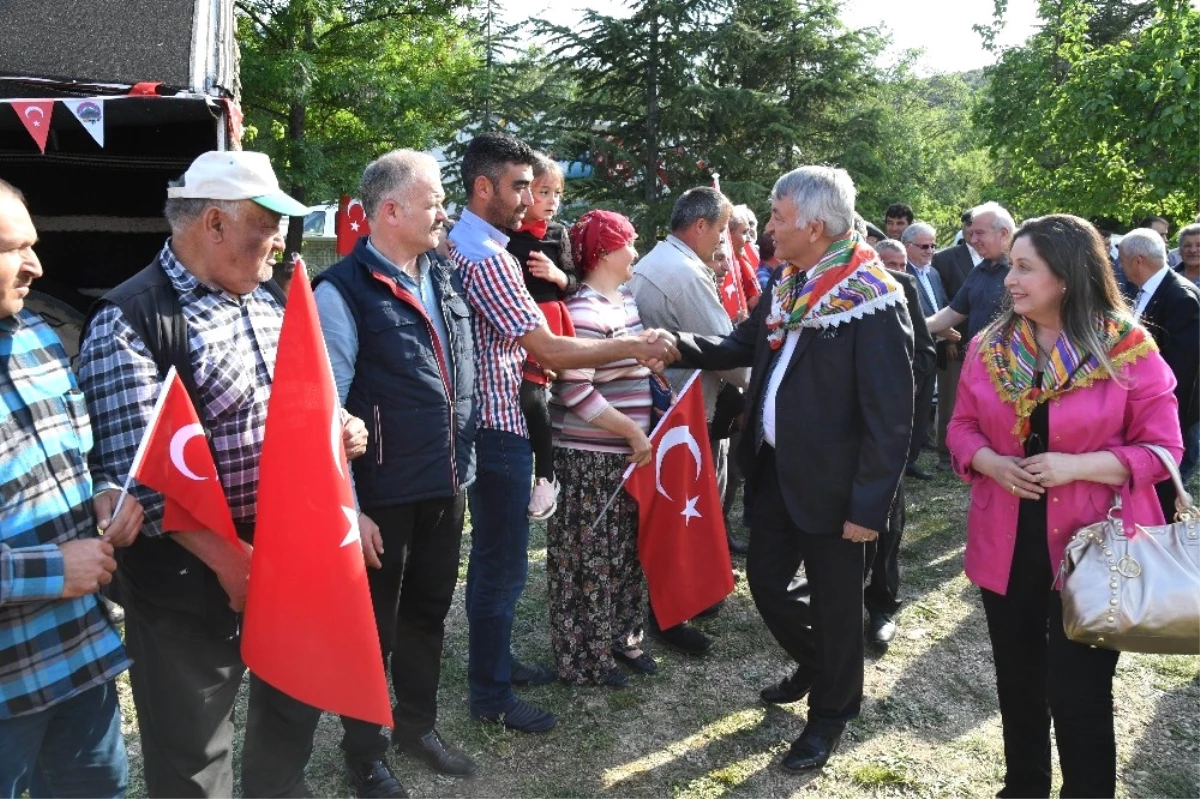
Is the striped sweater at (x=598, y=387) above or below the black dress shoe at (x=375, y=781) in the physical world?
above

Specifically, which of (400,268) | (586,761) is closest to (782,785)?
(586,761)

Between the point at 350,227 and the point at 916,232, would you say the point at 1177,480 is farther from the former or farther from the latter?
the point at 350,227

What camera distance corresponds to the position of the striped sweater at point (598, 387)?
3807 mm

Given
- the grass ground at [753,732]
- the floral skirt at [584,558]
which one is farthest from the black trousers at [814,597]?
the floral skirt at [584,558]

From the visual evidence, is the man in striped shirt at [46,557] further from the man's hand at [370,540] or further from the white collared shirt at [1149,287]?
the white collared shirt at [1149,287]

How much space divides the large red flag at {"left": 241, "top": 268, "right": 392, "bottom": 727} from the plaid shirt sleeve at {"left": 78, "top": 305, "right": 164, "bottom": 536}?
0.95 ft

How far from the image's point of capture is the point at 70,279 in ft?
24.2

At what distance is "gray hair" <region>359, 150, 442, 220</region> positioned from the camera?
9.59 feet

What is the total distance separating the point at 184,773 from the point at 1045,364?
9.01ft

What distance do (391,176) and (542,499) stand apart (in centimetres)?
145

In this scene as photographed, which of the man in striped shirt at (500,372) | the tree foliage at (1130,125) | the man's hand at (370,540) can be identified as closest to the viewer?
the man's hand at (370,540)

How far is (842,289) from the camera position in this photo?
10.7ft

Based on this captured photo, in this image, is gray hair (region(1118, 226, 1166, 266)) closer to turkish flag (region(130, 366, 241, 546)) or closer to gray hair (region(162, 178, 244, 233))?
gray hair (region(162, 178, 244, 233))

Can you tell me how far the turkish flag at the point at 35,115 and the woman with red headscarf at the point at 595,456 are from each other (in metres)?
3.17
